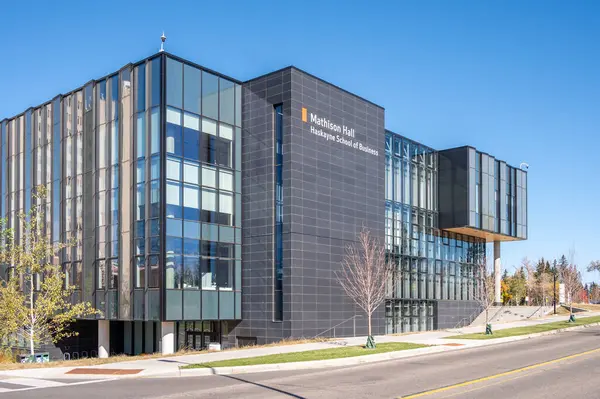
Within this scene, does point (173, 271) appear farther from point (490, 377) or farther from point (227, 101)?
point (490, 377)

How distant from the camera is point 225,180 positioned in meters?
34.0

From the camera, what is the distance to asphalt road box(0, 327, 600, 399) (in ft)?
53.4

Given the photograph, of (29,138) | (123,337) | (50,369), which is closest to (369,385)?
(50,369)

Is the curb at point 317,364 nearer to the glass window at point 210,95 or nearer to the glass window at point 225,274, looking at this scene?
the glass window at point 225,274

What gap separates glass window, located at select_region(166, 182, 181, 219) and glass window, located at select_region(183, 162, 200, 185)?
2.27 feet

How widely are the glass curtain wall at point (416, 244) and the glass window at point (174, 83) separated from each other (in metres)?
15.8

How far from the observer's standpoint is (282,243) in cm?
3338

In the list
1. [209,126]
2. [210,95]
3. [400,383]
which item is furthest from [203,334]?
[400,383]

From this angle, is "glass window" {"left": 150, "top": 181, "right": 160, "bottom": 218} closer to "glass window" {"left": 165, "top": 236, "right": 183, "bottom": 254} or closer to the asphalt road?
"glass window" {"left": 165, "top": 236, "right": 183, "bottom": 254}

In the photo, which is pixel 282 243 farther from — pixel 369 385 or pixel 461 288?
pixel 461 288

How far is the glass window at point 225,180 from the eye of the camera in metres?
33.8

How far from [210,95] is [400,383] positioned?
19.6 meters

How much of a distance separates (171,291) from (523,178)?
114 feet

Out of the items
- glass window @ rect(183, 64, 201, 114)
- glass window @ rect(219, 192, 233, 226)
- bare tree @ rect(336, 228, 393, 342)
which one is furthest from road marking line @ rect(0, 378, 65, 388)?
bare tree @ rect(336, 228, 393, 342)
